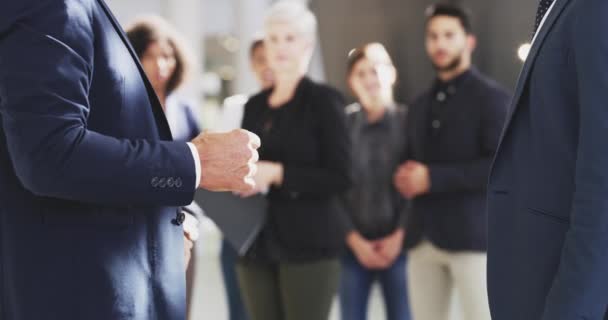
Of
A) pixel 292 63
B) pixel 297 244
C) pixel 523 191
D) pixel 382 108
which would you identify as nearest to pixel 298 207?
pixel 297 244

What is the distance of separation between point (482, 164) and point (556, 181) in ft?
4.98

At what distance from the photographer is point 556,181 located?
1349 millimetres

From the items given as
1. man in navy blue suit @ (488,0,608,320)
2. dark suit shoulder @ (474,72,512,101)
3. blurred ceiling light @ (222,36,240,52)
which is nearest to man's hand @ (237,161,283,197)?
dark suit shoulder @ (474,72,512,101)

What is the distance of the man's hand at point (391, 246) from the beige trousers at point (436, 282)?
89mm

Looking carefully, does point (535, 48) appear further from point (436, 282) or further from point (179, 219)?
point (436, 282)

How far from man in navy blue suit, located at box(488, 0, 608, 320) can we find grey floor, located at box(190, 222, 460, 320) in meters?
2.55

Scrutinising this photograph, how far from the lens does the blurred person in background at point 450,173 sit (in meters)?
2.86

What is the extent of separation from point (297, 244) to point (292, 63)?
0.68m

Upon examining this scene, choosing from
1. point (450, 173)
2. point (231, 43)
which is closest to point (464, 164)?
point (450, 173)

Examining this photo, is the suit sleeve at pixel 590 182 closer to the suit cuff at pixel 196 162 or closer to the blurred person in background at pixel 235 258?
the suit cuff at pixel 196 162

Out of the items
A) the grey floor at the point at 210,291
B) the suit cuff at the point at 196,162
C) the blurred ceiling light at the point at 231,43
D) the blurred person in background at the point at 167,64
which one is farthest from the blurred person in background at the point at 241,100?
the blurred ceiling light at the point at 231,43

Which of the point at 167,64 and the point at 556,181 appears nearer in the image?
the point at 556,181

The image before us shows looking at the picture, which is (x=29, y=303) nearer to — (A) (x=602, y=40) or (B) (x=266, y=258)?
(A) (x=602, y=40)

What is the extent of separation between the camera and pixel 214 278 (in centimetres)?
631
